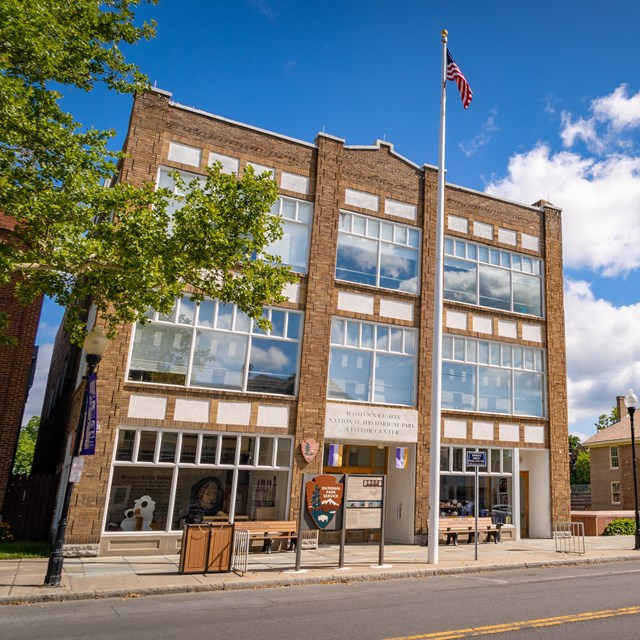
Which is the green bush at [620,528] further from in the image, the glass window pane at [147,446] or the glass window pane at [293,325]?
the glass window pane at [147,446]

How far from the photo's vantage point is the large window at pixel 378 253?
1986 centimetres

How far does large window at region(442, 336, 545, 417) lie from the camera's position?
20938mm

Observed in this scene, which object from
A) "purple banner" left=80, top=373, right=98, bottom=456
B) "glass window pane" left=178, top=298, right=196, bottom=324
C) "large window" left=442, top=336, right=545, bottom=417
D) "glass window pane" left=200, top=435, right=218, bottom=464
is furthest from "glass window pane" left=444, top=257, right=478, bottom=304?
"purple banner" left=80, top=373, right=98, bottom=456

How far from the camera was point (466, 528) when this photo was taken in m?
19.3

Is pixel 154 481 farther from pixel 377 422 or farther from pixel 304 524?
pixel 377 422

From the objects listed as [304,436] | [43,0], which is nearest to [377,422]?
[304,436]

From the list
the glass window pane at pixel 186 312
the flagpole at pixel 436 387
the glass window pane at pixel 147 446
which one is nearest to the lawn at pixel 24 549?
the glass window pane at pixel 147 446

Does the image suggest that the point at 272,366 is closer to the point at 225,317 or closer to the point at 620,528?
the point at 225,317

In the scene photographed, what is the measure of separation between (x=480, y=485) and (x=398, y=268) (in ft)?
27.8

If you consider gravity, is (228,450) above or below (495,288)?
below

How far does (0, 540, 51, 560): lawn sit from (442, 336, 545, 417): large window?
13.4 meters

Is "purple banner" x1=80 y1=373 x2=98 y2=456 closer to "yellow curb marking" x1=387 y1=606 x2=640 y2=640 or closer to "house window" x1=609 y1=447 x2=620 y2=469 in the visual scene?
"yellow curb marking" x1=387 y1=606 x2=640 y2=640

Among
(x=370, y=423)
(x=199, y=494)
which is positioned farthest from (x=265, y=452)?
(x=370, y=423)


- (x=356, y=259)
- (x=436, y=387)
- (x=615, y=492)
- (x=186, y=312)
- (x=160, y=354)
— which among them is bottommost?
(x=615, y=492)
